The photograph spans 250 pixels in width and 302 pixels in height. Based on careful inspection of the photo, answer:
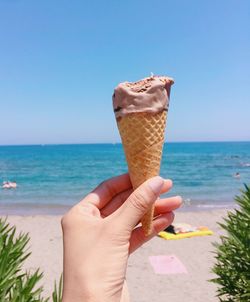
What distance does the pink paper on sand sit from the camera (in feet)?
28.2

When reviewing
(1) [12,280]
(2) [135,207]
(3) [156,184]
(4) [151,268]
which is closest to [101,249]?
(2) [135,207]

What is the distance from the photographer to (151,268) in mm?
8859

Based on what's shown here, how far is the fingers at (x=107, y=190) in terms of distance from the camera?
2.39m

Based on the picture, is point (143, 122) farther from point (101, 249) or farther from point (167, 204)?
point (101, 249)

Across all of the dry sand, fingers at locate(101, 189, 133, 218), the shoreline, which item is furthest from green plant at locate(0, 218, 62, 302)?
the shoreline

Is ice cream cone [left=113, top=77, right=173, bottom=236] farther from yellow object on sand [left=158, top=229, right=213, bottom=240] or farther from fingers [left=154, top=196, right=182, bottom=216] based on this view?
yellow object on sand [left=158, top=229, right=213, bottom=240]

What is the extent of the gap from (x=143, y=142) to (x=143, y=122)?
133 mm

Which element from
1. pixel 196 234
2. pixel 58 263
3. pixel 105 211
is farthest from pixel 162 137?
pixel 196 234

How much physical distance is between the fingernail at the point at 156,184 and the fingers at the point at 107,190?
1.62 feet

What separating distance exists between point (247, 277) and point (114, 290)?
293 cm

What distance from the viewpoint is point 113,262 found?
1.95 meters

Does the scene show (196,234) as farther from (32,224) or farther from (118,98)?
(118,98)

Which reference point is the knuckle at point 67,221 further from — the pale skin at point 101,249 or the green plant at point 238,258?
the green plant at point 238,258

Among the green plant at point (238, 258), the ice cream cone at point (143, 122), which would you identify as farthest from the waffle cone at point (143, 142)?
the green plant at point (238, 258)
